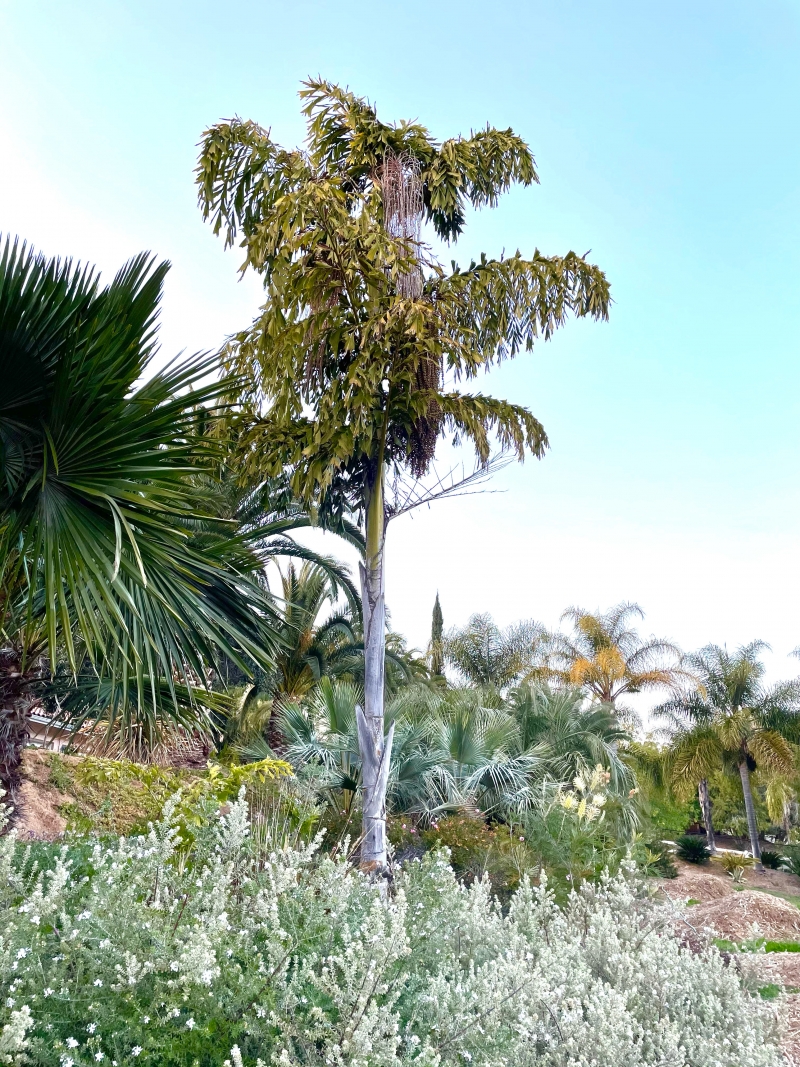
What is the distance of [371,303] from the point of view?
25.8ft

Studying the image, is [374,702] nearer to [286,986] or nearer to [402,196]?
[286,986]

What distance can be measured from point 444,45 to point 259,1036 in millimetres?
12075

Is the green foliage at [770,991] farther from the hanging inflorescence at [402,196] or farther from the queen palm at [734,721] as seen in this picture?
the queen palm at [734,721]

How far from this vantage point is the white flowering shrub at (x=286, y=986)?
1968 millimetres

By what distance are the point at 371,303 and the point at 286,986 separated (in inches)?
271

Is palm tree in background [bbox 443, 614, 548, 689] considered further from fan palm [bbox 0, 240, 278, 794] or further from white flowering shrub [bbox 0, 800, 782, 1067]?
white flowering shrub [bbox 0, 800, 782, 1067]

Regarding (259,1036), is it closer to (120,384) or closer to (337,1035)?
(337,1035)

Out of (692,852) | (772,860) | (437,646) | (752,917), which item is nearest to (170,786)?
(752,917)

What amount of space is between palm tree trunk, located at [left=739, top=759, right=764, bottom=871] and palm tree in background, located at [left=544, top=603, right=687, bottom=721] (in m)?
3.87

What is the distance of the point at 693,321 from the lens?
1380cm

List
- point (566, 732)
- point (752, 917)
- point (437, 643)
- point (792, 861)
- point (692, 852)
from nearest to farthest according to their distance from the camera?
point (752, 917)
point (566, 732)
point (792, 861)
point (692, 852)
point (437, 643)

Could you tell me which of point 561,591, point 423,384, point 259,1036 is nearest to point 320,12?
point 423,384

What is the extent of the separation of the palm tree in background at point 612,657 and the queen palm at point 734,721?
4.81 ft

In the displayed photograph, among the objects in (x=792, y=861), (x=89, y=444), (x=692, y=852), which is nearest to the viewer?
(x=89, y=444)
